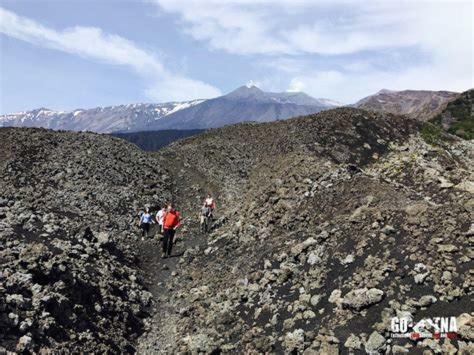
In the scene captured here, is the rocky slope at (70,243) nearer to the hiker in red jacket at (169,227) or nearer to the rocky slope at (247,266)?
the rocky slope at (247,266)

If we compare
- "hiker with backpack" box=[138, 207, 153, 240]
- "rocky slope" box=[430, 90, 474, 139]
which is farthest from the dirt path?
"rocky slope" box=[430, 90, 474, 139]

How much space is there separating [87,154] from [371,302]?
101ft

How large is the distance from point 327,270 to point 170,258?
37.8ft

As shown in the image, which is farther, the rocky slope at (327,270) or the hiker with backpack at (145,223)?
the hiker with backpack at (145,223)

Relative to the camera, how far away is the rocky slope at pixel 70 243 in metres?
14.7

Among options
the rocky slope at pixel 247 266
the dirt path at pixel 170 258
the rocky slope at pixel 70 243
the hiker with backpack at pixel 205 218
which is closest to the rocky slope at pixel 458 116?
the dirt path at pixel 170 258

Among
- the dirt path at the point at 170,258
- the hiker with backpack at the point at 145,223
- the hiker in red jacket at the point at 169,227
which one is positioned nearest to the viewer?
the dirt path at the point at 170,258

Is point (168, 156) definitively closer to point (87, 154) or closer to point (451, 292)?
point (87, 154)

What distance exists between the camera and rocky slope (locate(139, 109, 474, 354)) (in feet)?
42.5

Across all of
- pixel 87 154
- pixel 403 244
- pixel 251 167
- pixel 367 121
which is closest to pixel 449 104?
pixel 367 121

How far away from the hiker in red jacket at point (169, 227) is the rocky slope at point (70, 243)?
6.08ft

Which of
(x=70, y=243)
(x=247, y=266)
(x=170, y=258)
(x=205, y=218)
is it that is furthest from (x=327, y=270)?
(x=205, y=218)

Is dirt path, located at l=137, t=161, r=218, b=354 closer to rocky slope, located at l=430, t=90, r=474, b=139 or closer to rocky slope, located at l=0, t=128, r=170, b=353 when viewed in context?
rocky slope, located at l=0, t=128, r=170, b=353

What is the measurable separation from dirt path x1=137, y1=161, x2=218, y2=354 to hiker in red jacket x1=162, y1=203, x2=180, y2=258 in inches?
22.7
